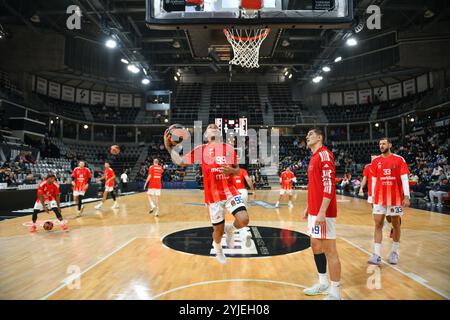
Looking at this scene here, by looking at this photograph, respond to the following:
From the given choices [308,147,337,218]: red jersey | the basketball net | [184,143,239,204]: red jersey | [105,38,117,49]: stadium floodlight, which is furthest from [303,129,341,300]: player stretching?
[105,38,117,49]: stadium floodlight

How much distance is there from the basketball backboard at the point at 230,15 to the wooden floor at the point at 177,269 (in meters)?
4.57

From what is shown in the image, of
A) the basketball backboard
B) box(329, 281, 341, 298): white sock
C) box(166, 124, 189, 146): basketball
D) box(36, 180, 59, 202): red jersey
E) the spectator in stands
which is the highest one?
the basketball backboard

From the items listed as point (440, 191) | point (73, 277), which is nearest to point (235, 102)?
point (440, 191)

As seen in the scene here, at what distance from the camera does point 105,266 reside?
4.83 meters

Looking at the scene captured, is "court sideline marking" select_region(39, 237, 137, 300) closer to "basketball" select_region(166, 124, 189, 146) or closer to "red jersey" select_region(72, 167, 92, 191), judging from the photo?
"basketball" select_region(166, 124, 189, 146)

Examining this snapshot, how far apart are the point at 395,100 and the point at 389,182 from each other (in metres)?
33.0

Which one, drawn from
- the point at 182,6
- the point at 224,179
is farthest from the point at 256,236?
the point at 182,6

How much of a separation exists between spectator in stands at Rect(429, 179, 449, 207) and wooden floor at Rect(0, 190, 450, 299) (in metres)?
6.52

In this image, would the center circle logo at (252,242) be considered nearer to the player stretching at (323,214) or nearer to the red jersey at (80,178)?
the player stretching at (323,214)

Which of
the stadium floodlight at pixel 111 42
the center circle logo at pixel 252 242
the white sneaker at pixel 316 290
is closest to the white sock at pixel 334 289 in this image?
the white sneaker at pixel 316 290

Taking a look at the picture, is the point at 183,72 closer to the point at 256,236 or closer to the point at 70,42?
the point at 70,42

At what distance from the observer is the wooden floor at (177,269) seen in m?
3.71

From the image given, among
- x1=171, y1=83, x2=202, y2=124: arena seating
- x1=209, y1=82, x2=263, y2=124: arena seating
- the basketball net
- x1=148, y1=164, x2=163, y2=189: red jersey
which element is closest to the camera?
the basketball net

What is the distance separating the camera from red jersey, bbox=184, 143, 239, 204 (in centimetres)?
457
